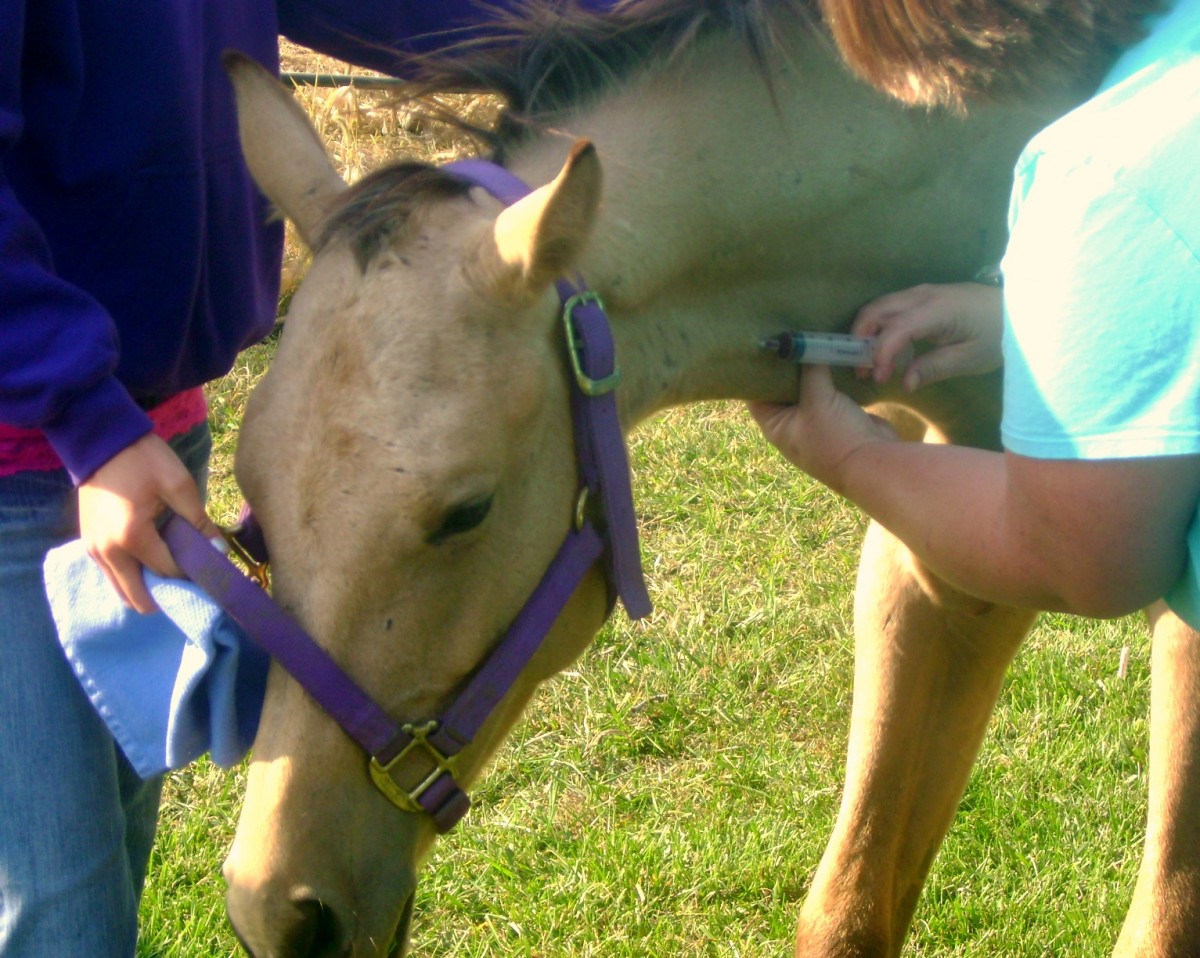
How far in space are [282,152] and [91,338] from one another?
0.44 meters

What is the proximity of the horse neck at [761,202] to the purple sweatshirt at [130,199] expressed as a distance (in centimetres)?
46

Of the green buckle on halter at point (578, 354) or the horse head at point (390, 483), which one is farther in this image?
the green buckle on halter at point (578, 354)

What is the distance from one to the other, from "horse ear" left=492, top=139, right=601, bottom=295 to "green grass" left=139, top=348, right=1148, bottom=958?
169 cm

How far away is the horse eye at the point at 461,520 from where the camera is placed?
1469 mm

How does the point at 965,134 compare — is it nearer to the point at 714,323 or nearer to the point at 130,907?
the point at 714,323

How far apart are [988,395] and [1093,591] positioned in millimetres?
758

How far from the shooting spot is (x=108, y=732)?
68.6 inches

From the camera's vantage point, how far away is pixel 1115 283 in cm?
127

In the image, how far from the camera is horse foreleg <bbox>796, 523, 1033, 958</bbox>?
2.48 metres

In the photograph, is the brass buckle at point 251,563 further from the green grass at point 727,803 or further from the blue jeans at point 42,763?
the green grass at point 727,803

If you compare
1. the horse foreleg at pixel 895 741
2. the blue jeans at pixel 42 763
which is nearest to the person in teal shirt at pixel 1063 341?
the horse foreleg at pixel 895 741

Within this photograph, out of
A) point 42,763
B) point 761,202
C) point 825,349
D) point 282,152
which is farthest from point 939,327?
point 42,763

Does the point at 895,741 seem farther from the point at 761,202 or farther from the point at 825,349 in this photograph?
the point at 761,202

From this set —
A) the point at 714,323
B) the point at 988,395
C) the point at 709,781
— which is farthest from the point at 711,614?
the point at 714,323
